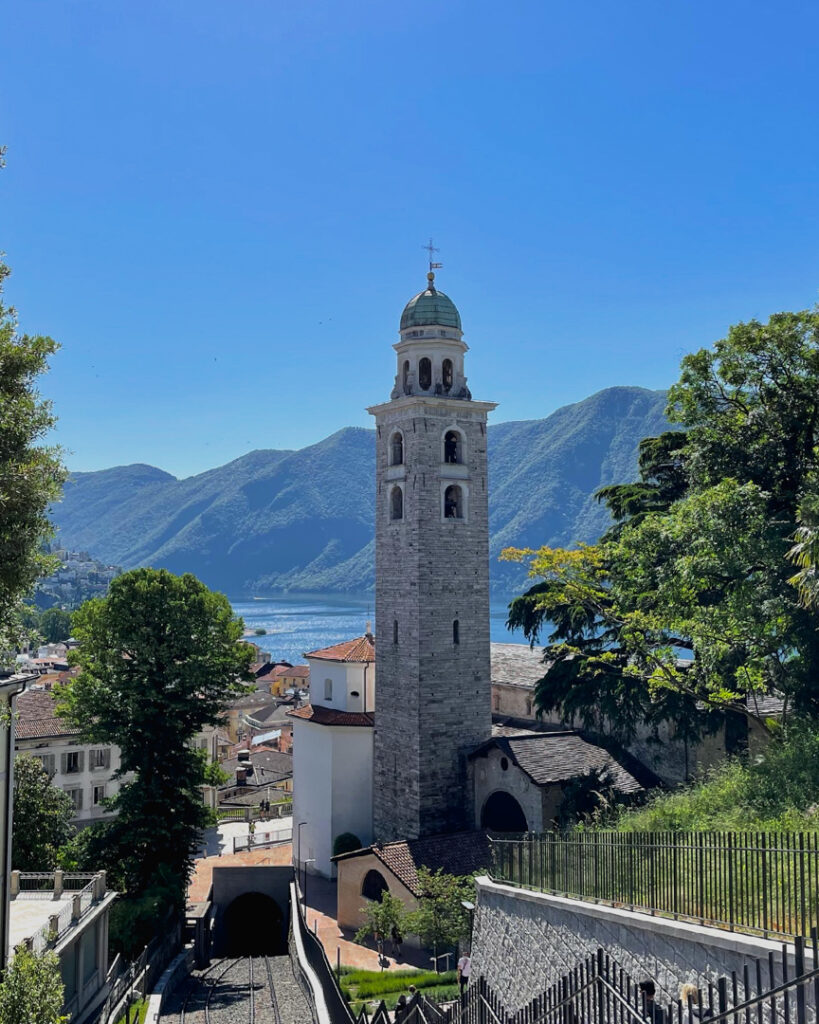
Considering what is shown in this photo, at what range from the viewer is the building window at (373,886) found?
95.2 feet

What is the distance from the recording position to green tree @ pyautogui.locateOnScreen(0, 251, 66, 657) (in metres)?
10.5

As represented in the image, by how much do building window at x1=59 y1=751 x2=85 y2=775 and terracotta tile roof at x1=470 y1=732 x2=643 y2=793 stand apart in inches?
732

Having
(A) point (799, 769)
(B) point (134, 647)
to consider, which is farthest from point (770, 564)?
(B) point (134, 647)

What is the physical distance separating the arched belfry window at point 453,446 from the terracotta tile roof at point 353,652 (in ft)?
27.1

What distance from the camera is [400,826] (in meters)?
32.9

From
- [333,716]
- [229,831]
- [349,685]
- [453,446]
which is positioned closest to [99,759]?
[229,831]

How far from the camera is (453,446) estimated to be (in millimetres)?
34719

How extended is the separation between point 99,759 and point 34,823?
57.7 feet

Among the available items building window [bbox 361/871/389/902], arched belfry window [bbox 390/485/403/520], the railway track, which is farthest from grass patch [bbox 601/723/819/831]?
arched belfry window [bbox 390/485/403/520]

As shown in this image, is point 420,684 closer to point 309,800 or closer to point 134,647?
point 309,800

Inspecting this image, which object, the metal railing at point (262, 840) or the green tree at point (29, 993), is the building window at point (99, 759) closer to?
the metal railing at point (262, 840)

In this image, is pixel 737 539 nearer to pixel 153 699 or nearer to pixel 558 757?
pixel 558 757

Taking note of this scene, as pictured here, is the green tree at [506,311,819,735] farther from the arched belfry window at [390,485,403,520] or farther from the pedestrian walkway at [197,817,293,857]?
the pedestrian walkway at [197,817,293,857]

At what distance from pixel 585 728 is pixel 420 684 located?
19.0 feet
